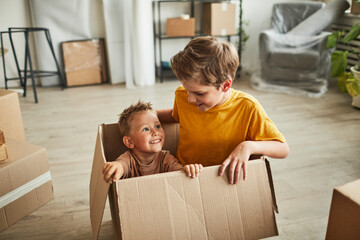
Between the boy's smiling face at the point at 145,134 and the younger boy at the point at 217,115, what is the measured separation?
11 cm

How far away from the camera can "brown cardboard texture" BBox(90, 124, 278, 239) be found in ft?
2.83

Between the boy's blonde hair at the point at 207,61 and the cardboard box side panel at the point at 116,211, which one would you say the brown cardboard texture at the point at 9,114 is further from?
the boy's blonde hair at the point at 207,61

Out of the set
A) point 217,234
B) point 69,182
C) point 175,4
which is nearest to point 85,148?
point 69,182

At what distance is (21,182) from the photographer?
150 centimetres

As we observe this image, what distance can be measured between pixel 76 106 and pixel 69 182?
150 centimetres

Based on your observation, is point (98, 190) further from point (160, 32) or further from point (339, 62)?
point (160, 32)

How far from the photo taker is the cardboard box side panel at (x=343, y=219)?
75 centimetres

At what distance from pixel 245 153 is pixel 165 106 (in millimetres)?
2223

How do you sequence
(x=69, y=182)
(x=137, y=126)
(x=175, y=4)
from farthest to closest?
1. (x=175, y=4)
2. (x=69, y=182)
3. (x=137, y=126)

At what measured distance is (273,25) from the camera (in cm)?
398

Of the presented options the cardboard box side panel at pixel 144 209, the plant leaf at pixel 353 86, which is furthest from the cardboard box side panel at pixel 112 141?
the plant leaf at pixel 353 86

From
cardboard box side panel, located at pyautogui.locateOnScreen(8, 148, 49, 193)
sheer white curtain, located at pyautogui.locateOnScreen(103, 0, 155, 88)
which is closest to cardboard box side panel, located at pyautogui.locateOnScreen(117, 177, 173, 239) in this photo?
cardboard box side panel, located at pyautogui.locateOnScreen(8, 148, 49, 193)

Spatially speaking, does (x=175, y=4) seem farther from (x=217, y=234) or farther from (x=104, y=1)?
(x=217, y=234)

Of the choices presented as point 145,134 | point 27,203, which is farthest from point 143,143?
point 27,203
